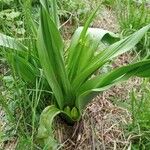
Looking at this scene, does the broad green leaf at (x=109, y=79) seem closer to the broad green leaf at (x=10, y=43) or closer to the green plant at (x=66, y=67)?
the green plant at (x=66, y=67)

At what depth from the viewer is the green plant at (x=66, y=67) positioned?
1.73m

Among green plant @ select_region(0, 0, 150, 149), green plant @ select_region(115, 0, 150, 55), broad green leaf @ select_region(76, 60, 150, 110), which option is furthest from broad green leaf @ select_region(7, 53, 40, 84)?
green plant @ select_region(115, 0, 150, 55)

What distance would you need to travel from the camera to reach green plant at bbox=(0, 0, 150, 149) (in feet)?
5.68

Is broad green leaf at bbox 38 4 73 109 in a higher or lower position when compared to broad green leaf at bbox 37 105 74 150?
higher

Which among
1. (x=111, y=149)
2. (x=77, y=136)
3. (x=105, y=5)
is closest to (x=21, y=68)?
(x=77, y=136)

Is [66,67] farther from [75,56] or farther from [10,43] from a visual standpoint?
[10,43]

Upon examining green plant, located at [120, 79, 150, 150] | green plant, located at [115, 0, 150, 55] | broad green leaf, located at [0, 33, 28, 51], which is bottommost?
green plant, located at [120, 79, 150, 150]

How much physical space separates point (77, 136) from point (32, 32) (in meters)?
0.52

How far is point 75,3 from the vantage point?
2725mm

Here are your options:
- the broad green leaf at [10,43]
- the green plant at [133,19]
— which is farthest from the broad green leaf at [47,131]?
the green plant at [133,19]

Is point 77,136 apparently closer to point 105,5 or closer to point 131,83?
point 131,83

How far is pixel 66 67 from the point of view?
191cm

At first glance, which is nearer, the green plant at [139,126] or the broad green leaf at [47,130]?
the broad green leaf at [47,130]

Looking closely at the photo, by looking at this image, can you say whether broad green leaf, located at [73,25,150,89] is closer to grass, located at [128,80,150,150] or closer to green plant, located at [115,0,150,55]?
grass, located at [128,80,150,150]
